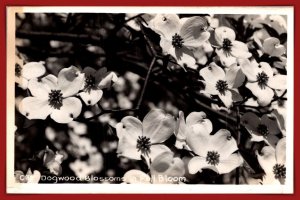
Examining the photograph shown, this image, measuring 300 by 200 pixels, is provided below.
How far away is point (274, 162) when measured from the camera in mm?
1396

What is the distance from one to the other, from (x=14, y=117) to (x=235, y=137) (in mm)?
675

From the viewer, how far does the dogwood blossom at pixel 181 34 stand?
1365mm

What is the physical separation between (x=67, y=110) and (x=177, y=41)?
0.39m

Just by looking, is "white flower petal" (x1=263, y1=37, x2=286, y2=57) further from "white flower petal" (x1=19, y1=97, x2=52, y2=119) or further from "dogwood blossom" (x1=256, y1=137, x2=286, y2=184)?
"white flower petal" (x1=19, y1=97, x2=52, y2=119)

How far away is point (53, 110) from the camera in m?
1.35

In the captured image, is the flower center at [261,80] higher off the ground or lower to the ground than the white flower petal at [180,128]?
higher

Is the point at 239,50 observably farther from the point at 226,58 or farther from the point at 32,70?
the point at 32,70

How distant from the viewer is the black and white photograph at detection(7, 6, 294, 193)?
4.43ft

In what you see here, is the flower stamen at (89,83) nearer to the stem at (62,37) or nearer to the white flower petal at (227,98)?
the stem at (62,37)

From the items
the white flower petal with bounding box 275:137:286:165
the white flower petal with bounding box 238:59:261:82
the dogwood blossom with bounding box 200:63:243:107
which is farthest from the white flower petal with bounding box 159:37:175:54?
the white flower petal with bounding box 275:137:286:165

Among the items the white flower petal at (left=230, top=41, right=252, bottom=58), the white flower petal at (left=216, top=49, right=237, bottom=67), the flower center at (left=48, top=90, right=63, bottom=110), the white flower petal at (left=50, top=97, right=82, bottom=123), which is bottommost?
the white flower petal at (left=50, top=97, right=82, bottom=123)

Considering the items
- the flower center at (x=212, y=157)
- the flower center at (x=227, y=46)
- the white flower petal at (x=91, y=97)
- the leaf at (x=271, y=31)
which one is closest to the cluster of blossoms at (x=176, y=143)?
the flower center at (x=212, y=157)

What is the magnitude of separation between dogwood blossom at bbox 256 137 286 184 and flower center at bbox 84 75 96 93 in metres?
0.55

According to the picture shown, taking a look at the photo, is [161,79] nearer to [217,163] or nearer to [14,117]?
Answer: [217,163]
